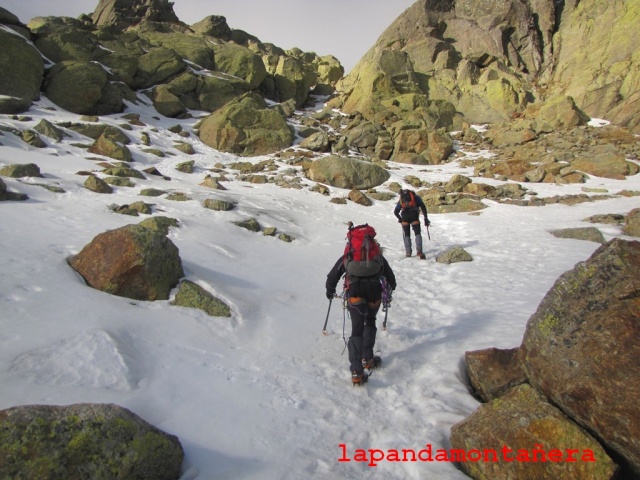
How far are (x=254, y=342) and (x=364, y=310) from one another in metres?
2.18

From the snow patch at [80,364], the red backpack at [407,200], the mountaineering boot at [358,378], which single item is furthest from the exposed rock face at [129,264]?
the red backpack at [407,200]

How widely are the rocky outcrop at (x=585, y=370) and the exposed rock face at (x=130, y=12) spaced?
84.0 meters

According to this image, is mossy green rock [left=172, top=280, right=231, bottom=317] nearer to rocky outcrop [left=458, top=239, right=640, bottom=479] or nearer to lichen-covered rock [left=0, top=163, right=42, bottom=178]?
rocky outcrop [left=458, top=239, right=640, bottom=479]

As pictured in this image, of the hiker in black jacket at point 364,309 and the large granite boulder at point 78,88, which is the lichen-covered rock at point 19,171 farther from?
the large granite boulder at point 78,88

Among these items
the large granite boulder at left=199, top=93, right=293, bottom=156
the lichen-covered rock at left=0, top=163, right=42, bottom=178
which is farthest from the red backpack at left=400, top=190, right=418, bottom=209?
the large granite boulder at left=199, top=93, right=293, bottom=156

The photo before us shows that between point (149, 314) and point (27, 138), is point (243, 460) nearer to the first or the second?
point (149, 314)

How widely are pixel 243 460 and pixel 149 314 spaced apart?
3.44 metres

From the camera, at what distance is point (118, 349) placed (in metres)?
4.69

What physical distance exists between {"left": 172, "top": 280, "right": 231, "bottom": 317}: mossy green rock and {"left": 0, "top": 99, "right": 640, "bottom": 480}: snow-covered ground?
18 cm

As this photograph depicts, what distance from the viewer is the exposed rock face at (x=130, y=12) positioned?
6650 cm

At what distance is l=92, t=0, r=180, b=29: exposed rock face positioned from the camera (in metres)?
66.5

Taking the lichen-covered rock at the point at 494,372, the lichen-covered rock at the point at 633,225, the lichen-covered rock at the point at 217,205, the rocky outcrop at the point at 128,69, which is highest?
the rocky outcrop at the point at 128,69

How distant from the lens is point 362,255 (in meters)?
5.48

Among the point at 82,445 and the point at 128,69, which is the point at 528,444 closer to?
the point at 82,445
